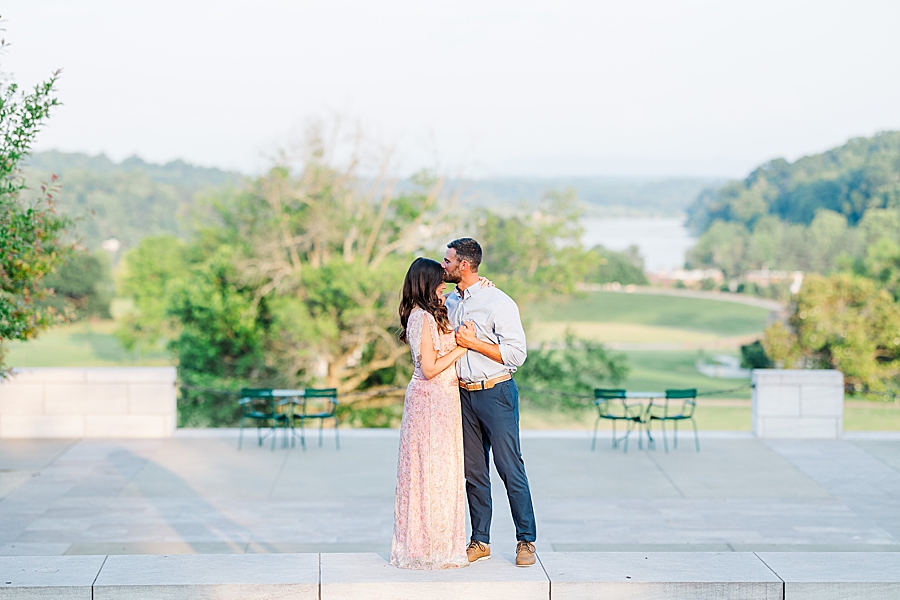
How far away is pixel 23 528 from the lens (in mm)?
7102

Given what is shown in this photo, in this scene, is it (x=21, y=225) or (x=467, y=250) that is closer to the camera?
(x=467, y=250)

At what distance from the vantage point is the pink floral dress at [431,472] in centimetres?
512

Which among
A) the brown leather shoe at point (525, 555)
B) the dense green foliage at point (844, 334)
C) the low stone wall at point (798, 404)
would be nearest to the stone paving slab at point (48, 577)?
the brown leather shoe at point (525, 555)

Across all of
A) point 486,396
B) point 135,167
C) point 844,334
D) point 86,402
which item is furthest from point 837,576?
point 135,167

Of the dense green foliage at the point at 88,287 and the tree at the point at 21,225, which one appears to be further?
the dense green foliage at the point at 88,287

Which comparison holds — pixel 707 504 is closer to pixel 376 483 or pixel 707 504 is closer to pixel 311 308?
pixel 376 483

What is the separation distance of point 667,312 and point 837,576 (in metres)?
67.6

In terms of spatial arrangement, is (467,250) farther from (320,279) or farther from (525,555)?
(320,279)

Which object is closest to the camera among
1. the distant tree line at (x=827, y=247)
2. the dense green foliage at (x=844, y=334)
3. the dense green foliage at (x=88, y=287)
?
the dense green foliage at (x=844, y=334)

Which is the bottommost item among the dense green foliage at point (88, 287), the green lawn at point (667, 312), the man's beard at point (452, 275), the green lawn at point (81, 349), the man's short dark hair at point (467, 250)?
the green lawn at point (81, 349)

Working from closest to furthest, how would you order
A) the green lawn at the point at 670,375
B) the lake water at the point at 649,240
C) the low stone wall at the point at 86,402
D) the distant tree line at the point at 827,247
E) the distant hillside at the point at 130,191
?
the low stone wall at the point at 86,402
the distant tree line at the point at 827,247
the green lawn at the point at 670,375
the distant hillside at the point at 130,191
the lake water at the point at 649,240

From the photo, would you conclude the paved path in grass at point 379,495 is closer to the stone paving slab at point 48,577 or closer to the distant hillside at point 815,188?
the stone paving slab at point 48,577

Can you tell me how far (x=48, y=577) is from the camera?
5016 millimetres

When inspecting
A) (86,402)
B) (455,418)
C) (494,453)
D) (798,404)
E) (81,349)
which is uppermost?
(455,418)
